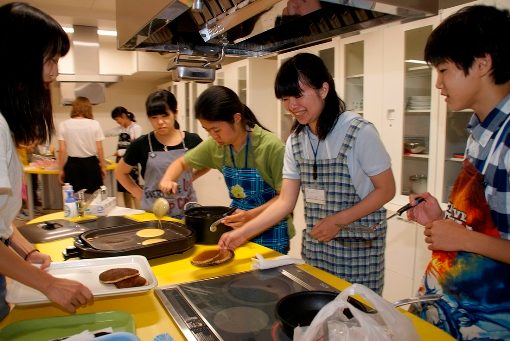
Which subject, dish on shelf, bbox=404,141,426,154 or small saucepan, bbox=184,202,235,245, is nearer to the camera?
small saucepan, bbox=184,202,235,245

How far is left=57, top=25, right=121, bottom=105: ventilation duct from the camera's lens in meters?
4.29

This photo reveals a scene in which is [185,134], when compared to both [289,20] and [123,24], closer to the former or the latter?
[123,24]

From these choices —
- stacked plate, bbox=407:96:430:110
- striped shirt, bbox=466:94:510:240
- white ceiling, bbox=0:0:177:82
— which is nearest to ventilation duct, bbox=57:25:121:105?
white ceiling, bbox=0:0:177:82

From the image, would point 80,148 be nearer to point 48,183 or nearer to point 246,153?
point 48,183

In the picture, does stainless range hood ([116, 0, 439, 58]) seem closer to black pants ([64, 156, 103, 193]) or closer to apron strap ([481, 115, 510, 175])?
apron strap ([481, 115, 510, 175])

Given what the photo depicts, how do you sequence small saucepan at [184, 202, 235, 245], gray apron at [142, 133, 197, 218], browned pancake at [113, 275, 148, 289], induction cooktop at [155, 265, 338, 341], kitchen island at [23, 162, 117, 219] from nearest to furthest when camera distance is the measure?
induction cooktop at [155, 265, 338, 341], browned pancake at [113, 275, 148, 289], small saucepan at [184, 202, 235, 245], gray apron at [142, 133, 197, 218], kitchen island at [23, 162, 117, 219]

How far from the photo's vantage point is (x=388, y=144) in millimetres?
2715

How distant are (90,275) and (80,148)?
3377 mm

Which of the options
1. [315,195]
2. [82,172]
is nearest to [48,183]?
[82,172]

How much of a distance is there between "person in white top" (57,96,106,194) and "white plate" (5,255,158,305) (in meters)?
3.18

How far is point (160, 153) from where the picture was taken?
2.44 m

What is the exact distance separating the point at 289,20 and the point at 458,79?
53 cm

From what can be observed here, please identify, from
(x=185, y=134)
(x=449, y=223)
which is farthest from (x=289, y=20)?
(x=185, y=134)

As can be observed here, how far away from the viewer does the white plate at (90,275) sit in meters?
1.04
